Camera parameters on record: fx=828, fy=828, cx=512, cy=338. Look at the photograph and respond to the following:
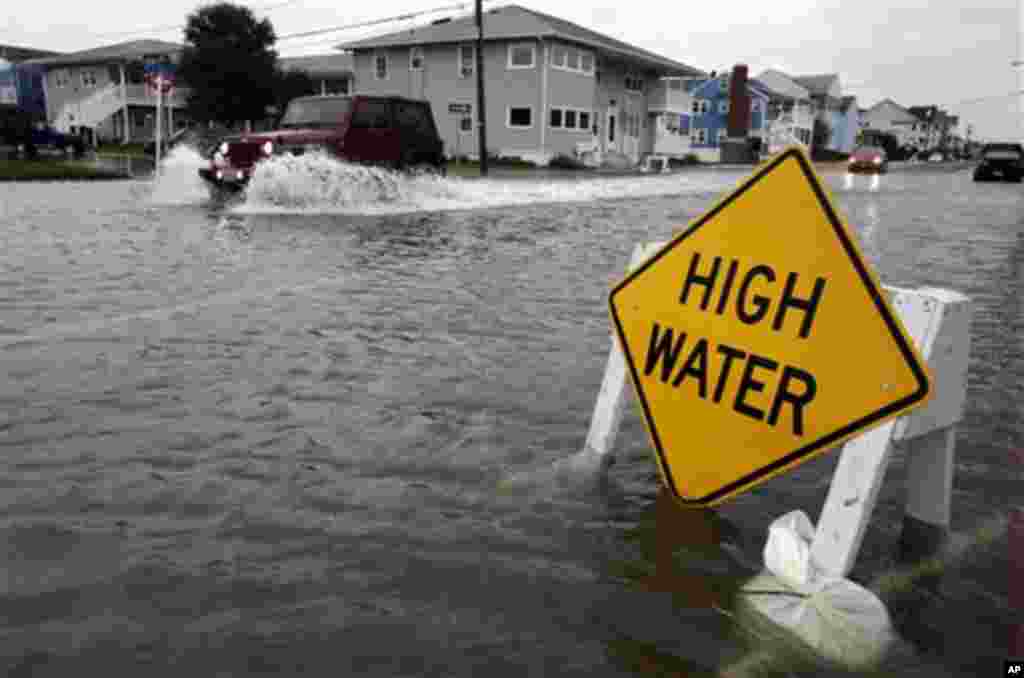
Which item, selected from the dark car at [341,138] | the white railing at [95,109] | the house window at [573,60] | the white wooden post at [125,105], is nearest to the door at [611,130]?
the house window at [573,60]

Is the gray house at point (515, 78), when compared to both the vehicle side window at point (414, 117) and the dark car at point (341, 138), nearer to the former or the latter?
the vehicle side window at point (414, 117)

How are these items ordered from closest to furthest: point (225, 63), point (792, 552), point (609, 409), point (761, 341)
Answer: point (792, 552)
point (761, 341)
point (609, 409)
point (225, 63)

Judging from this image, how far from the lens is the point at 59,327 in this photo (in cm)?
586

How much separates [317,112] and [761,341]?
1385 cm

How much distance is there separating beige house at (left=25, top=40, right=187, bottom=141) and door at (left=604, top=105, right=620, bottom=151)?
27170mm

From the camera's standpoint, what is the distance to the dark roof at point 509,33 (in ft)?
134

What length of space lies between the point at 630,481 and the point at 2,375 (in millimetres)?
3635

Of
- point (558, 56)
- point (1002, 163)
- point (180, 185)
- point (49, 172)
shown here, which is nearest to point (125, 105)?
point (558, 56)

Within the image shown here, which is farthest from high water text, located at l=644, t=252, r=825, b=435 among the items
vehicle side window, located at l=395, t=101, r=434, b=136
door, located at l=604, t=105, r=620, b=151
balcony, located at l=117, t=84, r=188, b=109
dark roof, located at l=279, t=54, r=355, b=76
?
balcony, located at l=117, t=84, r=188, b=109

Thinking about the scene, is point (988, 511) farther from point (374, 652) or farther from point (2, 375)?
point (2, 375)

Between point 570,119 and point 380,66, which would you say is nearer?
point 570,119

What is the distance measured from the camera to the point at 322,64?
57406 mm

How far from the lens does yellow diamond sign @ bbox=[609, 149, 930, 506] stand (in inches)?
97.7

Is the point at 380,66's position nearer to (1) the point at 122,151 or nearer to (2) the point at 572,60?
(2) the point at 572,60
